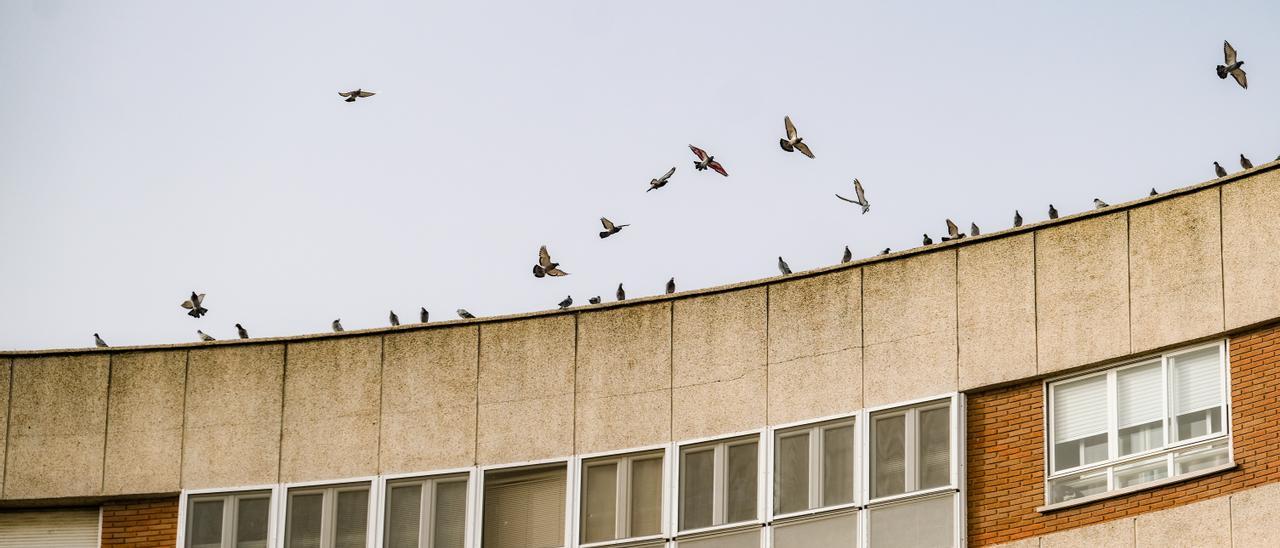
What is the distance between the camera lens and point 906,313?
29094 mm

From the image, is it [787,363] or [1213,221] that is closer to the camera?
[1213,221]

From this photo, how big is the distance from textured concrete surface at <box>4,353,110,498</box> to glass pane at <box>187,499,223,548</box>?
1.33 meters

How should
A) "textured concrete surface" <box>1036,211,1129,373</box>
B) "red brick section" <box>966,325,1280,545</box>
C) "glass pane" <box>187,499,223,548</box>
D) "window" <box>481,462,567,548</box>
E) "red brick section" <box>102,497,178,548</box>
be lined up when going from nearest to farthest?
"red brick section" <box>966,325,1280,545</box>
"textured concrete surface" <box>1036,211,1129,373</box>
"window" <box>481,462,567,548</box>
"glass pane" <box>187,499,223,548</box>
"red brick section" <box>102,497,178,548</box>

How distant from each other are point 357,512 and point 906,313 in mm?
7402

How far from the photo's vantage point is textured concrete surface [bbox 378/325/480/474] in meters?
A: 31.1

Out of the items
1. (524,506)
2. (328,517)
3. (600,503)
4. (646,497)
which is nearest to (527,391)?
(524,506)

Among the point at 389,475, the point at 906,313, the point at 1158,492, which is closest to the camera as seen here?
the point at 1158,492

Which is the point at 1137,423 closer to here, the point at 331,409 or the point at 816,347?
the point at 816,347

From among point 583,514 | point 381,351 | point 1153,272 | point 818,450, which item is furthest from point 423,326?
point 1153,272

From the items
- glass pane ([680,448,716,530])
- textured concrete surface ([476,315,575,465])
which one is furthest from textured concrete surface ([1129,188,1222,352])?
textured concrete surface ([476,315,575,465])

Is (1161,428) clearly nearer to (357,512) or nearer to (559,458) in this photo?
(559,458)

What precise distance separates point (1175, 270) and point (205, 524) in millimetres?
12524

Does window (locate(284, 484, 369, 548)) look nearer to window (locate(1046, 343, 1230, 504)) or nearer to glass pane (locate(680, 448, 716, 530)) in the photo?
glass pane (locate(680, 448, 716, 530))

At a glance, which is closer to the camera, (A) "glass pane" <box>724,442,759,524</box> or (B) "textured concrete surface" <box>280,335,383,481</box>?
(A) "glass pane" <box>724,442,759,524</box>
